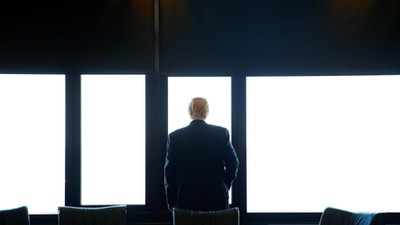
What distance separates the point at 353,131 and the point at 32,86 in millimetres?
2949

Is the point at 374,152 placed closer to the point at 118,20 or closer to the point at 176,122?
the point at 176,122

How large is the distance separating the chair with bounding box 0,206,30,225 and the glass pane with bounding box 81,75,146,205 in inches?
37.4

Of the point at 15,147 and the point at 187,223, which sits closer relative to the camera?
the point at 187,223

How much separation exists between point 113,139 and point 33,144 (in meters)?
0.72

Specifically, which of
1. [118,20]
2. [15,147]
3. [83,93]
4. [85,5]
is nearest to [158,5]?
[118,20]

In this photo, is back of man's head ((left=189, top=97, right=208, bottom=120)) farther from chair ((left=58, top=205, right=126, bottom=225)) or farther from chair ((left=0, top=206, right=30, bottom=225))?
chair ((left=0, top=206, right=30, bottom=225))

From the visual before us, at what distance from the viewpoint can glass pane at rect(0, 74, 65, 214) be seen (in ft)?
12.7

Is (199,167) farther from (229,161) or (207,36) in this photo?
(207,36)

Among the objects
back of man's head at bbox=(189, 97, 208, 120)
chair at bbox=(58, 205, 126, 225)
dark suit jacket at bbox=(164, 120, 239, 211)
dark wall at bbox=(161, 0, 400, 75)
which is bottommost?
chair at bbox=(58, 205, 126, 225)

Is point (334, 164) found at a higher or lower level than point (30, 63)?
lower

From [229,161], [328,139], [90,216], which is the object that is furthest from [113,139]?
[328,139]

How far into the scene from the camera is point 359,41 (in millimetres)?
3830

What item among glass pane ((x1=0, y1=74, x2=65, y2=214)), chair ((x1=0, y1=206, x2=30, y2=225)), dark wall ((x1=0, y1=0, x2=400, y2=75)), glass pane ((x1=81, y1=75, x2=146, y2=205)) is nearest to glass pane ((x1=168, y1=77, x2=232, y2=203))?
dark wall ((x1=0, y1=0, x2=400, y2=75))

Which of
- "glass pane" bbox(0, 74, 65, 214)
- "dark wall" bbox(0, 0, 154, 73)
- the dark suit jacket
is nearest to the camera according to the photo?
the dark suit jacket
